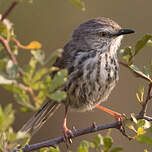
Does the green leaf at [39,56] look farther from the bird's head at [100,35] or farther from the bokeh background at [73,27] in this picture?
the bokeh background at [73,27]

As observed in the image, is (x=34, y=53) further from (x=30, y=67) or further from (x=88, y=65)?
(x=88, y=65)

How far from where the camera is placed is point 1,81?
2.26 m

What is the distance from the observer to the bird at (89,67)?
506 cm

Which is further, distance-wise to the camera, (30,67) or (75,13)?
(75,13)

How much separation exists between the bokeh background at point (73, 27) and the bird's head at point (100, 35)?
12.7 feet

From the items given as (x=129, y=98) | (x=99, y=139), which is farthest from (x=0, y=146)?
(x=129, y=98)

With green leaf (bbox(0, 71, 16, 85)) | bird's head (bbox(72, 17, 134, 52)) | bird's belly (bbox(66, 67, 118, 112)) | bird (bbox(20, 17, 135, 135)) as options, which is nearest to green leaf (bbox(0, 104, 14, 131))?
green leaf (bbox(0, 71, 16, 85))

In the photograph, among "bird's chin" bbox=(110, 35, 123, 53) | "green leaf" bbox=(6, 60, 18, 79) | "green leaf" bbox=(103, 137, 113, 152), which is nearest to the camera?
"green leaf" bbox=(6, 60, 18, 79)

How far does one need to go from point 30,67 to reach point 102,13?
798cm

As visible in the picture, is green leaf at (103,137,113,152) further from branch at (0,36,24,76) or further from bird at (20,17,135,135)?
bird at (20,17,135,135)

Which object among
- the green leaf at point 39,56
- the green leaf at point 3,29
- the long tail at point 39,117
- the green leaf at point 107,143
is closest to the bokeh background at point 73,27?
the long tail at point 39,117

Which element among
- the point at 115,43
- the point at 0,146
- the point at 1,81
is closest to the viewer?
the point at 1,81

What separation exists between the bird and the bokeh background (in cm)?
394

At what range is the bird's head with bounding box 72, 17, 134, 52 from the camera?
18.0 ft
